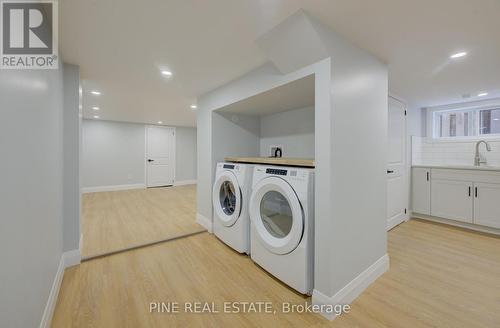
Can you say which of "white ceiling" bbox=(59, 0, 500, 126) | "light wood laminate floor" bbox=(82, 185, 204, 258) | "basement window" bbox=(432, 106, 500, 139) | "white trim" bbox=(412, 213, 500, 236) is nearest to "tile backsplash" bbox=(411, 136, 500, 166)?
"basement window" bbox=(432, 106, 500, 139)

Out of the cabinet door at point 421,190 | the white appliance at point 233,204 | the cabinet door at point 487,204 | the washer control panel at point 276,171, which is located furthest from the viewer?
the cabinet door at point 421,190

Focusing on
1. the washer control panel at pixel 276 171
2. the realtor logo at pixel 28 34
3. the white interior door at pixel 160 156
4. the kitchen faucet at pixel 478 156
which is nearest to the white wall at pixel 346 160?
the washer control panel at pixel 276 171

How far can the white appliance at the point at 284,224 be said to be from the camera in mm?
1535

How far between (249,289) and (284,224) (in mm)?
621

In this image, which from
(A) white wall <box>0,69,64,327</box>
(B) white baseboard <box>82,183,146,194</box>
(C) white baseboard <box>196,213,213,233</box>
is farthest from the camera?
(B) white baseboard <box>82,183,146,194</box>

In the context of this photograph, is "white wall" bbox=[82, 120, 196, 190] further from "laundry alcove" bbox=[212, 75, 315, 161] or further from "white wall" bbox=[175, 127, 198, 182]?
"laundry alcove" bbox=[212, 75, 315, 161]

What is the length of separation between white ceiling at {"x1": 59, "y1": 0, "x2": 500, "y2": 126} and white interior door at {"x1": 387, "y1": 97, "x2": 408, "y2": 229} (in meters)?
0.50

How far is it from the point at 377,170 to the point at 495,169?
221cm

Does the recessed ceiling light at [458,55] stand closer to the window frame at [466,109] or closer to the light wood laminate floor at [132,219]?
the window frame at [466,109]

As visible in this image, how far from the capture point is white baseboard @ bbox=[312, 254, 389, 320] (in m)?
1.42

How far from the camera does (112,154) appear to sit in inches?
226

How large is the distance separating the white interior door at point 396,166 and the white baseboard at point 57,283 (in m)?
3.60

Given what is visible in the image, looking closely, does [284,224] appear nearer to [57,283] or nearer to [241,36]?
[241,36]

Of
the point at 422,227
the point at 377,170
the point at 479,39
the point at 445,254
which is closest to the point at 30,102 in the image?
the point at 377,170
